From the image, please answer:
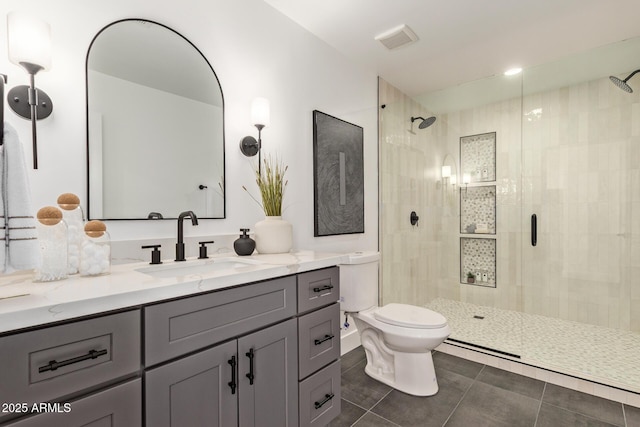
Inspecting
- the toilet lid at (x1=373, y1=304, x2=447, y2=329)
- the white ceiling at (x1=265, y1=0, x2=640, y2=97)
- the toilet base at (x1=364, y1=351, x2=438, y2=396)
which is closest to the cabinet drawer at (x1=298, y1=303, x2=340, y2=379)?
the toilet lid at (x1=373, y1=304, x2=447, y2=329)

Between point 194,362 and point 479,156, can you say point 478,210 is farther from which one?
point 194,362

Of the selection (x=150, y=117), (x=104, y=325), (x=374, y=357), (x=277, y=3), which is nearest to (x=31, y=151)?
(x=150, y=117)

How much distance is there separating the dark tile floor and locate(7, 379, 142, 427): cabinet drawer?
1219 mm

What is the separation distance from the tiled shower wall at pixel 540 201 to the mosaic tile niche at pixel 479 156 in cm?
6

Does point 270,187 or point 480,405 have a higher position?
point 270,187

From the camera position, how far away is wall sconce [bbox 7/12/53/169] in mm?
1025

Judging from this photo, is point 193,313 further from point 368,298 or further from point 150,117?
point 368,298

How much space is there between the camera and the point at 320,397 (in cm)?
149

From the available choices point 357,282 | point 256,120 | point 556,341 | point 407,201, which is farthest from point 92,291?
point 556,341

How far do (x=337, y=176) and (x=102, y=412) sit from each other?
2011mm

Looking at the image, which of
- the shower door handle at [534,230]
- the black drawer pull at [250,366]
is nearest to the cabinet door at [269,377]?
the black drawer pull at [250,366]

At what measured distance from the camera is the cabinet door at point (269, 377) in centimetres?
115

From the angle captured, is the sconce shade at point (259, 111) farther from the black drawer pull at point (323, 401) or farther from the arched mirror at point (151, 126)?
the black drawer pull at point (323, 401)

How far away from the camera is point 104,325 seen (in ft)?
2.63
